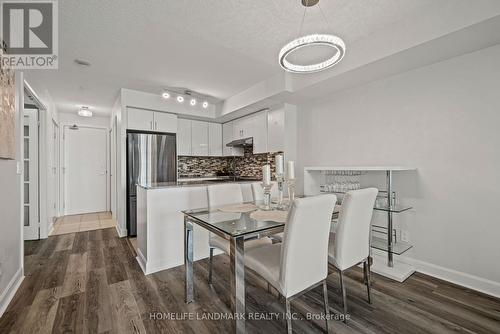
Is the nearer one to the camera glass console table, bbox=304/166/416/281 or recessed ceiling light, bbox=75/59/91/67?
glass console table, bbox=304/166/416/281

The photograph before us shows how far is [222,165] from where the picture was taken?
18.0ft

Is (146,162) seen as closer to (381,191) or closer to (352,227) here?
(352,227)

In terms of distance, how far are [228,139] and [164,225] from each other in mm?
2707

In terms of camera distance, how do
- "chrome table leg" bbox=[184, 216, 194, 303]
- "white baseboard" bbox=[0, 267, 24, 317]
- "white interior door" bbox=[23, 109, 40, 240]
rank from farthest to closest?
"white interior door" bbox=[23, 109, 40, 240], "chrome table leg" bbox=[184, 216, 194, 303], "white baseboard" bbox=[0, 267, 24, 317]

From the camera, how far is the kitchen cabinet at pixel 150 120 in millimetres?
3766

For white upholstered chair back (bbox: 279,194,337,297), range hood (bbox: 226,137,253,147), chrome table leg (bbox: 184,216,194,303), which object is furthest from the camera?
range hood (bbox: 226,137,253,147)

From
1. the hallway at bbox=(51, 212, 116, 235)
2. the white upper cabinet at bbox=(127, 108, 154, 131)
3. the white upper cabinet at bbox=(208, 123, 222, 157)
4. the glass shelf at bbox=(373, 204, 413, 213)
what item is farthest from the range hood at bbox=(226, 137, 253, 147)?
the hallway at bbox=(51, 212, 116, 235)

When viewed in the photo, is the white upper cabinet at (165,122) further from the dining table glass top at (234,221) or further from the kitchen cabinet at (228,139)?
the dining table glass top at (234,221)

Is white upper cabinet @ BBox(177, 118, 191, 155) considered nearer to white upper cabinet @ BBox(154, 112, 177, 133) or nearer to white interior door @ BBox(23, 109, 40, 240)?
white upper cabinet @ BBox(154, 112, 177, 133)

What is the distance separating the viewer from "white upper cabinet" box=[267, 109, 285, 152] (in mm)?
3688

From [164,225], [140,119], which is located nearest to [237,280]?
[164,225]

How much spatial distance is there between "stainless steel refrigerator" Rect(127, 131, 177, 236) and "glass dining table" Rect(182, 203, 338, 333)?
89.6 inches

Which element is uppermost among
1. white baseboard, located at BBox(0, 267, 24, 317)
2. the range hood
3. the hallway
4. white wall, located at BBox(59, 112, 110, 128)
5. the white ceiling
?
the white ceiling

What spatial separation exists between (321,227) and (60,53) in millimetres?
3261
